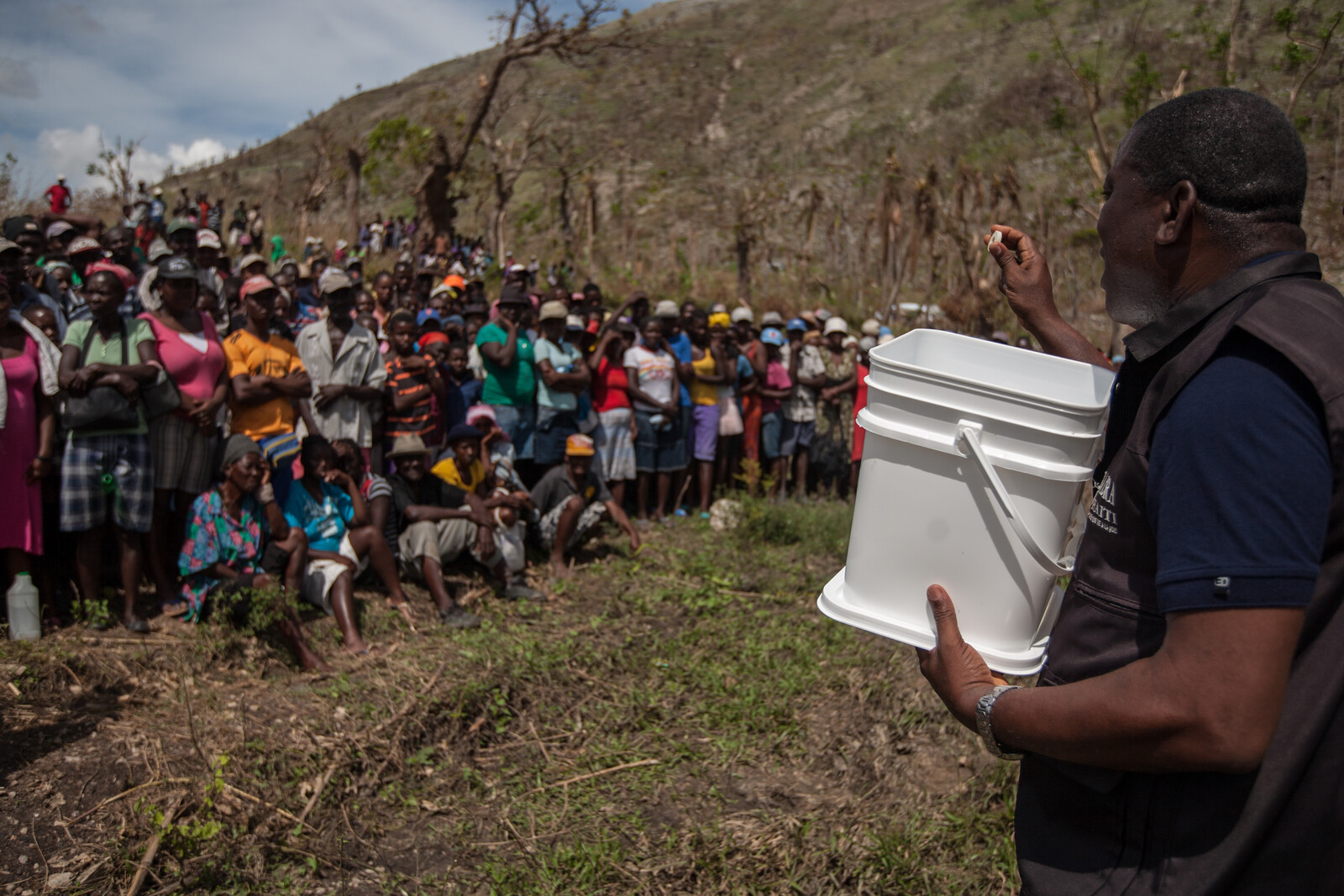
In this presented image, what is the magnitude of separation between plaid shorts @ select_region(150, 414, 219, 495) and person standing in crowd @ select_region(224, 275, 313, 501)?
291 millimetres

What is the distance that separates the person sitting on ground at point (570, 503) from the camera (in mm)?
6562

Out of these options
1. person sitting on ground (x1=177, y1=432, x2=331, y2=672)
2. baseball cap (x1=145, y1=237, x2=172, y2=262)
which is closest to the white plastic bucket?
person sitting on ground (x1=177, y1=432, x2=331, y2=672)

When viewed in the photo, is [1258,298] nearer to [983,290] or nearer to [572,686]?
[572,686]

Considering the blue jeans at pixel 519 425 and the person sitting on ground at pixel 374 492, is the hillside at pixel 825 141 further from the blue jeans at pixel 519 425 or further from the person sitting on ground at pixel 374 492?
the person sitting on ground at pixel 374 492

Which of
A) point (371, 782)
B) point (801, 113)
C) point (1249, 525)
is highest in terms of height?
point (801, 113)

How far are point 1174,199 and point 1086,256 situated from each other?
Result: 20.2 metres

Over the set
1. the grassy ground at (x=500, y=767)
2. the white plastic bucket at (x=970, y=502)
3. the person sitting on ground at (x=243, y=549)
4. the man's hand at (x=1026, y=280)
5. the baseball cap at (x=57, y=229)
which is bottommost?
the grassy ground at (x=500, y=767)

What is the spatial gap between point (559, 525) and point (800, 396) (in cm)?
340

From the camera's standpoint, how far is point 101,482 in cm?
468

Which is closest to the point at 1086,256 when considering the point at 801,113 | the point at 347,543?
the point at 347,543

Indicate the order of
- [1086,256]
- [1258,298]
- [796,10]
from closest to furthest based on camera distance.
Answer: [1258,298], [1086,256], [796,10]

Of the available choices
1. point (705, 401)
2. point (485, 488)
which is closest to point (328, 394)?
point (485, 488)

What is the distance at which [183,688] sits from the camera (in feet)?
13.5

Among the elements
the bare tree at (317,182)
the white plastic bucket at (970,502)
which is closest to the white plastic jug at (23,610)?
the white plastic bucket at (970,502)
